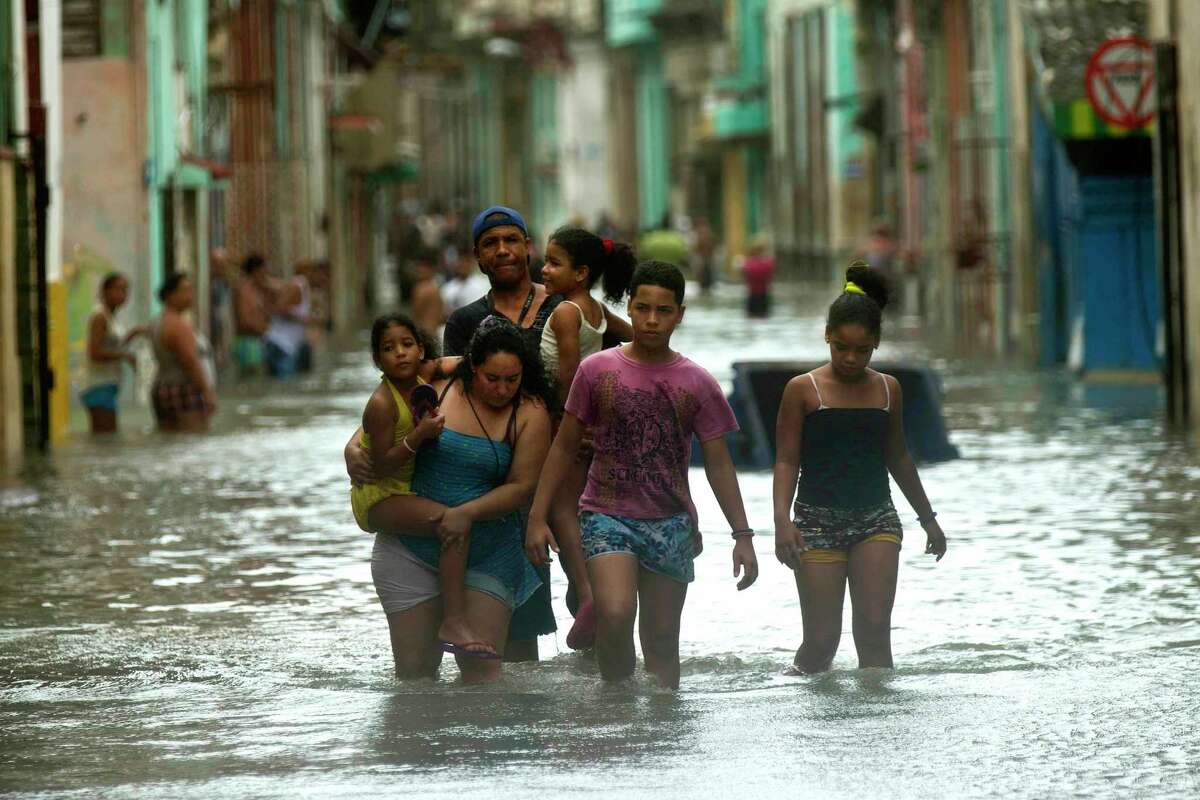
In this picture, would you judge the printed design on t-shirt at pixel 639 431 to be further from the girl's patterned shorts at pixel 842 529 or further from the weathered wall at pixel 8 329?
the weathered wall at pixel 8 329

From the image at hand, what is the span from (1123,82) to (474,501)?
12788mm

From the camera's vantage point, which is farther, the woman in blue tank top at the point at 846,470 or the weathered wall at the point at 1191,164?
the weathered wall at the point at 1191,164

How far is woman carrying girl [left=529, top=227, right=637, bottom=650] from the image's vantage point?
8625 mm

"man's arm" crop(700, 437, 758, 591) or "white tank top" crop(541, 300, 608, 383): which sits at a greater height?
"white tank top" crop(541, 300, 608, 383)

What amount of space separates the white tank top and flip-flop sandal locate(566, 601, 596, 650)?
0.72 metres

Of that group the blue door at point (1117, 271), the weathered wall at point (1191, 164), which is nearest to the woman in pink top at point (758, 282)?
the blue door at point (1117, 271)

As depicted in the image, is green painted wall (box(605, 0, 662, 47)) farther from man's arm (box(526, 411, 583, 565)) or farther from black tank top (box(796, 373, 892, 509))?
man's arm (box(526, 411, 583, 565))

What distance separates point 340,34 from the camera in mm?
50875

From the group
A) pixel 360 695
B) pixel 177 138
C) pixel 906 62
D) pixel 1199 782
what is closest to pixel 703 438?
pixel 360 695

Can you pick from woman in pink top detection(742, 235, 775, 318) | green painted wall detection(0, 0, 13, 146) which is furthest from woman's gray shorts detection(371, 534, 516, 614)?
woman in pink top detection(742, 235, 775, 318)

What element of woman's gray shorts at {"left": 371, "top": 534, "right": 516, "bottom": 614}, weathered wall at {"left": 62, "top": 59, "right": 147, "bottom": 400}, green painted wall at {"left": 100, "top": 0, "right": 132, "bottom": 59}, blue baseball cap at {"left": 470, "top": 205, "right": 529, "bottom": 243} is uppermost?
green painted wall at {"left": 100, "top": 0, "right": 132, "bottom": 59}

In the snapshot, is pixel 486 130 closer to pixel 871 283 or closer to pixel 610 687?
pixel 871 283

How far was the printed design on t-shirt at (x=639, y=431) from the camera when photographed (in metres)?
8.04

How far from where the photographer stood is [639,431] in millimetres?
8039
